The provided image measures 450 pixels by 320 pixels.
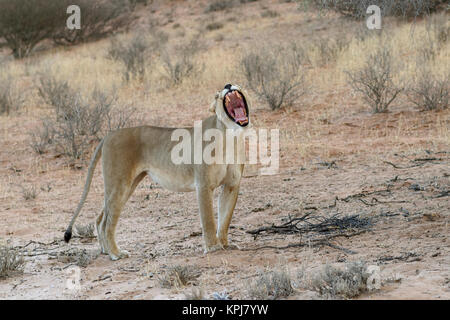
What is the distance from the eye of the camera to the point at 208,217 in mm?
5465

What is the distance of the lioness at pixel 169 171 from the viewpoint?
5359 millimetres

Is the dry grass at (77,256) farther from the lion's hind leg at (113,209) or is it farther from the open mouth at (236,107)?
the open mouth at (236,107)

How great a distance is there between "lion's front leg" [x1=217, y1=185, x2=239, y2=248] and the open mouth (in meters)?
0.62

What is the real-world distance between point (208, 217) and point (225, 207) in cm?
23

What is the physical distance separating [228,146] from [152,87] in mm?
10485

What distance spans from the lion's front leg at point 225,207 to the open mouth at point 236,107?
622 millimetres

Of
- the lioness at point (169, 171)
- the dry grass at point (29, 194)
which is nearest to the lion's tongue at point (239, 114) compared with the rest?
the lioness at point (169, 171)

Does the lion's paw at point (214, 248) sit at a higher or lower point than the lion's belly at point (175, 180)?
lower

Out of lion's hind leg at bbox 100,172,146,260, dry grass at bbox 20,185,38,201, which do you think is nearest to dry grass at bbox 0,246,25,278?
lion's hind leg at bbox 100,172,146,260

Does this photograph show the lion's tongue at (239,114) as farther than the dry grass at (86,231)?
No

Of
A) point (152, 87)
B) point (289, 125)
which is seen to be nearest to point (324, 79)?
point (289, 125)

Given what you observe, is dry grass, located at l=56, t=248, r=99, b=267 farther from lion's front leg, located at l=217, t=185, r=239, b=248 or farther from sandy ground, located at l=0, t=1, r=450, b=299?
lion's front leg, located at l=217, t=185, r=239, b=248

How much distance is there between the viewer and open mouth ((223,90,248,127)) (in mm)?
5262

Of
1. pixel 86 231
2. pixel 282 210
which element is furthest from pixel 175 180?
pixel 282 210
